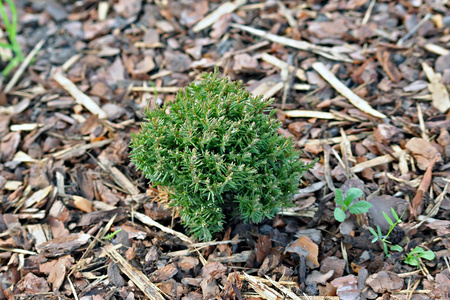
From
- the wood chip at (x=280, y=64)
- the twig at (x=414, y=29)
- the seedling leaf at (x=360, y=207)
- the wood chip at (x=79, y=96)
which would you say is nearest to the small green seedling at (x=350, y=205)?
the seedling leaf at (x=360, y=207)

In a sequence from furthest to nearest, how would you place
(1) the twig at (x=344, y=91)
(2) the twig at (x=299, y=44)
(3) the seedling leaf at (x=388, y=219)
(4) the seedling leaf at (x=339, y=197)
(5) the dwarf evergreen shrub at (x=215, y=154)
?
1. (2) the twig at (x=299, y=44)
2. (1) the twig at (x=344, y=91)
3. (4) the seedling leaf at (x=339, y=197)
4. (3) the seedling leaf at (x=388, y=219)
5. (5) the dwarf evergreen shrub at (x=215, y=154)

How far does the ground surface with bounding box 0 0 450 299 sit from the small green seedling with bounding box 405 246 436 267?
54 millimetres

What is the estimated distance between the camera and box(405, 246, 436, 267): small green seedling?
273 centimetres

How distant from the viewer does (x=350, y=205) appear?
2.97 metres

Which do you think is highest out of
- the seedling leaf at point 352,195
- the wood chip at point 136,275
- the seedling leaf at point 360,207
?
the seedling leaf at point 352,195

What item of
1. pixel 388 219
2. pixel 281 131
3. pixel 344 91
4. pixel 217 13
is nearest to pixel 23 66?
pixel 217 13

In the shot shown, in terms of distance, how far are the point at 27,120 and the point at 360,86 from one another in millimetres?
3202

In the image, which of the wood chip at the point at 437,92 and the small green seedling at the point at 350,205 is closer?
the small green seedling at the point at 350,205

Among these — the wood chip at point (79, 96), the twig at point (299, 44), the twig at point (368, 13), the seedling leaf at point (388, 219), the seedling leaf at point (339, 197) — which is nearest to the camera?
the seedling leaf at point (388, 219)

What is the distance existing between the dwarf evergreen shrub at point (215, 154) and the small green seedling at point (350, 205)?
1.31 feet

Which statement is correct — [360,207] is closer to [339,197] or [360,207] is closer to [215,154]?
[339,197]

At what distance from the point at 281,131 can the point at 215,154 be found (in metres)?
1.23

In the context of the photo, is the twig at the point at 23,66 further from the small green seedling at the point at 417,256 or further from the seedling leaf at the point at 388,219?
the small green seedling at the point at 417,256

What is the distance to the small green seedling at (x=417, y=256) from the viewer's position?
2.73m
